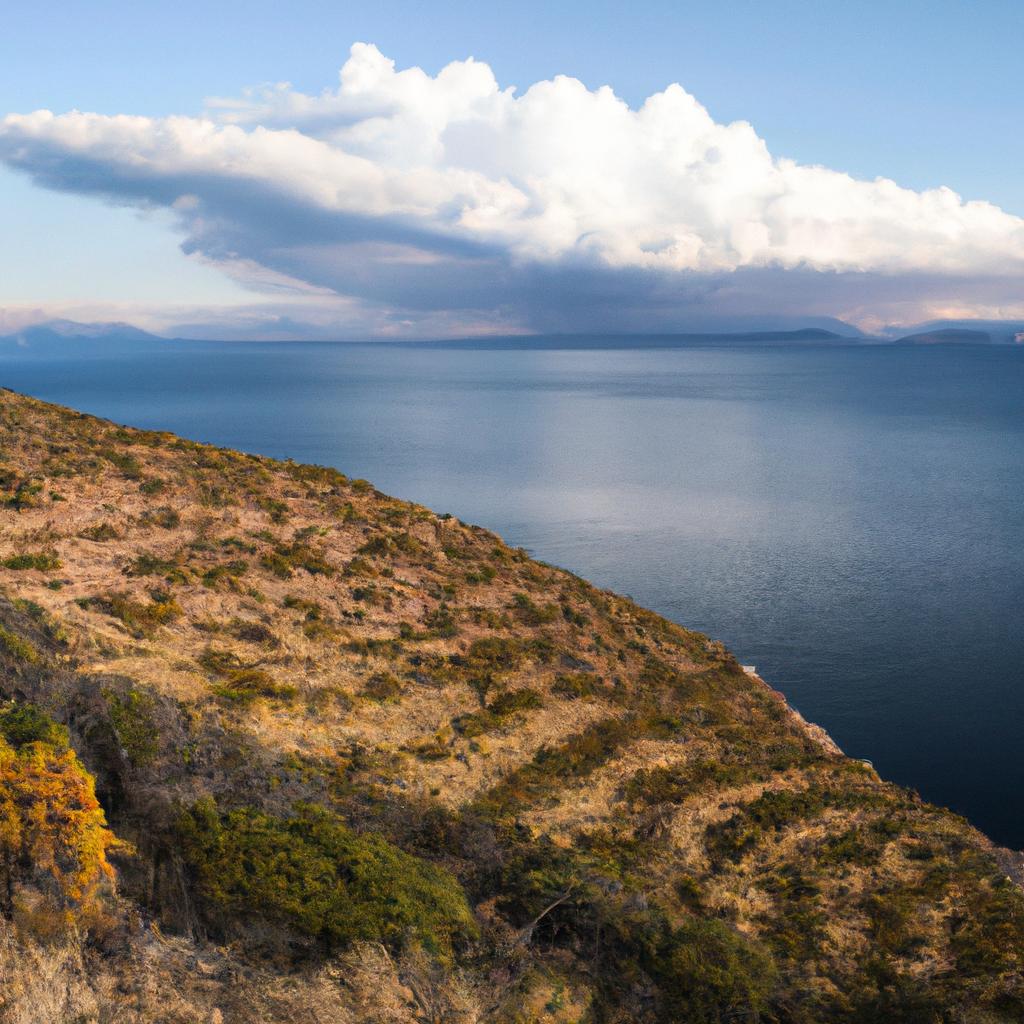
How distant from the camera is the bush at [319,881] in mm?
17719

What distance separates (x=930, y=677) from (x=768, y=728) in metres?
23.0

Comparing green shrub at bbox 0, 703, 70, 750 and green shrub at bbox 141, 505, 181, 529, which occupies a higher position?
green shrub at bbox 141, 505, 181, 529

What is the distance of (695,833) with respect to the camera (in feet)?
88.3

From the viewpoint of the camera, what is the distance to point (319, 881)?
18.6 m

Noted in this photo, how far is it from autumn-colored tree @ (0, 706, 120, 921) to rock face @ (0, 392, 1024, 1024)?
0.06 metres

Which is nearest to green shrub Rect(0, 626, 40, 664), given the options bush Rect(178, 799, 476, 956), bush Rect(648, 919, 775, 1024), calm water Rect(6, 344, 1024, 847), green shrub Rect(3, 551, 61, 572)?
bush Rect(178, 799, 476, 956)

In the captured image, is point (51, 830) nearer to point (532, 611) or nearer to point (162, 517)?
point (162, 517)

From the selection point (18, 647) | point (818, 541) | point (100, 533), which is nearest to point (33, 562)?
point (100, 533)

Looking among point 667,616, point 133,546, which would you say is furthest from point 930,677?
point 133,546

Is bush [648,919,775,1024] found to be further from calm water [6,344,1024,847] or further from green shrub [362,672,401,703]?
calm water [6,344,1024,847]

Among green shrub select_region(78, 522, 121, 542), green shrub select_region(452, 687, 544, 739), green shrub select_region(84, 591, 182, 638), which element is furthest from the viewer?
green shrub select_region(78, 522, 121, 542)

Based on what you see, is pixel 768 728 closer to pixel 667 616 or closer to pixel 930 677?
pixel 930 677

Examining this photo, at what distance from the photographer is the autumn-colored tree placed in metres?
16.0

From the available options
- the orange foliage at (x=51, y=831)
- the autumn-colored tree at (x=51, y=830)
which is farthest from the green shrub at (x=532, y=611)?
the orange foliage at (x=51, y=831)
